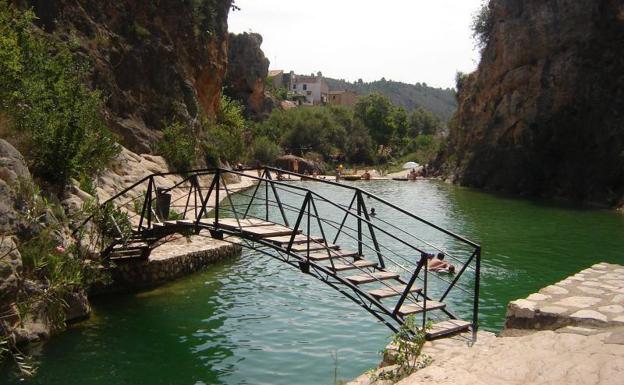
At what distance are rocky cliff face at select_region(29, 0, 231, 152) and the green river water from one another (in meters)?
13.9

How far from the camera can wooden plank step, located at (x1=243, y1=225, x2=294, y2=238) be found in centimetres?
1140

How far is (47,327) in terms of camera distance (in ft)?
34.6

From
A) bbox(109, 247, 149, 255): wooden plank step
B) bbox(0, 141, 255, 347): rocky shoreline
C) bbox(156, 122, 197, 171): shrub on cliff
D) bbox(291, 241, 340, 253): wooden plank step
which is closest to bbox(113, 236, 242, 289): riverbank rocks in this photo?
bbox(0, 141, 255, 347): rocky shoreline

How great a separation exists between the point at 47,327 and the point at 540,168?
129 ft

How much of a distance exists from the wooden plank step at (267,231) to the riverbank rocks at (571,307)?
4612 millimetres

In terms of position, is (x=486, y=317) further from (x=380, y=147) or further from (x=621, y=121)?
(x=380, y=147)

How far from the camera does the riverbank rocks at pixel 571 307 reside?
741cm

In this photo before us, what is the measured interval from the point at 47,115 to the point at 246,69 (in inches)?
2299

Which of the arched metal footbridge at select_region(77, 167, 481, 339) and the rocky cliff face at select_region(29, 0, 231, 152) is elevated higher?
the rocky cliff face at select_region(29, 0, 231, 152)

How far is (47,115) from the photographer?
1359 cm

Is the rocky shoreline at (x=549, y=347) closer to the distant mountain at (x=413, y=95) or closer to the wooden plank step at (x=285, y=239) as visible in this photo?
the wooden plank step at (x=285, y=239)

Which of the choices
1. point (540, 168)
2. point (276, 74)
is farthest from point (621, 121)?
point (276, 74)

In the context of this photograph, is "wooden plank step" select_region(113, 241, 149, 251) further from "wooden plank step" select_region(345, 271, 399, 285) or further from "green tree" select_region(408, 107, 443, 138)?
"green tree" select_region(408, 107, 443, 138)

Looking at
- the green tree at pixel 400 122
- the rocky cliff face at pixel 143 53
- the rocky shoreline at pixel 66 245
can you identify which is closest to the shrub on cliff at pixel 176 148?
the rocky cliff face at pixel 143 53
